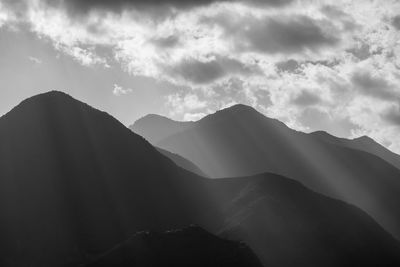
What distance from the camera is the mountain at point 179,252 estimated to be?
76.2m

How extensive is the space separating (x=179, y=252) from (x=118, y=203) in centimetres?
3973

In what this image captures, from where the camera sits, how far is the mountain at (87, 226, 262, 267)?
7619 centimetres

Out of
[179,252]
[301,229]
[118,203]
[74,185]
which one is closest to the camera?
[179,252]

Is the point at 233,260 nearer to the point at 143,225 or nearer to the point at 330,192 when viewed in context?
the point at 143,225

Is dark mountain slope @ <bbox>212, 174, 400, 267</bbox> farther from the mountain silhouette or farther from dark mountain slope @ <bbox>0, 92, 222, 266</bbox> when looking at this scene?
dark mountain slope @ <bbox>0, 92, 222, 266</bbox>

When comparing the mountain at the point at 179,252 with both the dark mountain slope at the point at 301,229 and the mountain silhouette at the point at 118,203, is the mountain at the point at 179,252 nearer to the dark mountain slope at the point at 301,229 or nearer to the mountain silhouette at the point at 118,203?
the mountain silhouette at the point at 118,203

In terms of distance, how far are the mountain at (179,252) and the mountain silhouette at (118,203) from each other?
1715 cm

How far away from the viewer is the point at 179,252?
79.2 metres

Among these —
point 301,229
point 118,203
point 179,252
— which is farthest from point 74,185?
point 301,229

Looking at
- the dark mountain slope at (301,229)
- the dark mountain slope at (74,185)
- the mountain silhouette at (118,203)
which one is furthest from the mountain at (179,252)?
the dark mountain slope at (301,229)

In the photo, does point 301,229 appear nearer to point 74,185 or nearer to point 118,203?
point 118,203

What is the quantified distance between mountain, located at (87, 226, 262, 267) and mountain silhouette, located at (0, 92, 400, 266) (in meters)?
17.2

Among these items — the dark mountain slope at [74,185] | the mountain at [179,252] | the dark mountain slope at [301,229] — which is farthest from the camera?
the dark mountain slope at [301,229]

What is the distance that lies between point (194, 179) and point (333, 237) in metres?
43.8
